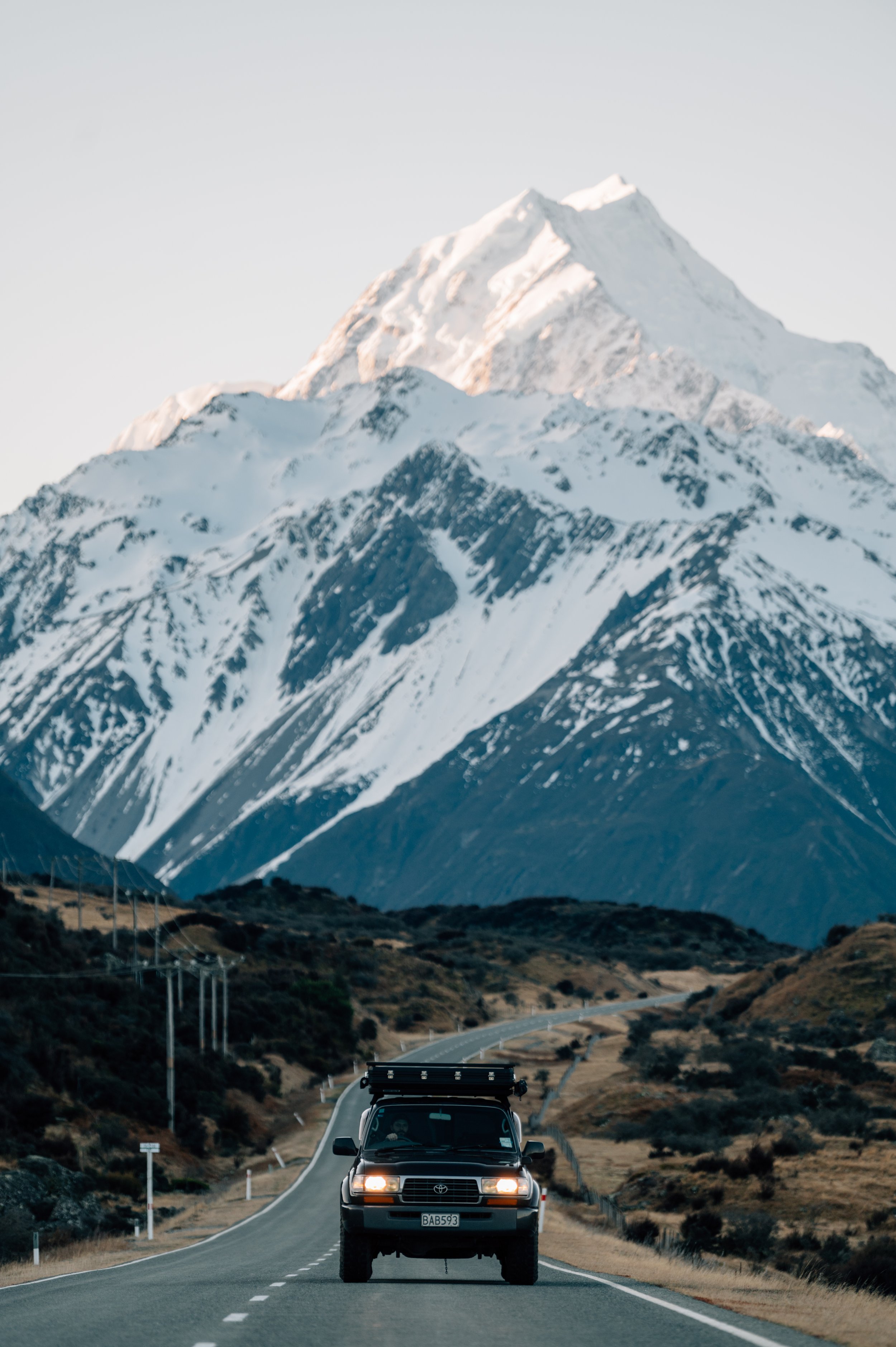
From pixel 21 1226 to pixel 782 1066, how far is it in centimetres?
4654

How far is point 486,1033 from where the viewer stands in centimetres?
12175

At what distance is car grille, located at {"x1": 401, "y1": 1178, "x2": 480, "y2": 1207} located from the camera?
864 inches

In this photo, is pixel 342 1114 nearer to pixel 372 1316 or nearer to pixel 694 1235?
pixel 694 1235

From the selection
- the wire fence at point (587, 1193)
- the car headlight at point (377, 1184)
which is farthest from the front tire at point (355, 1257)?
the wire fence at point (587, 1193)

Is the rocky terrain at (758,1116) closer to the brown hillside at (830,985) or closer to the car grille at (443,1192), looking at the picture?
the brown hillside at (830,985)

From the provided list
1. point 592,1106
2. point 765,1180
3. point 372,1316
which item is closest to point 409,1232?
point 372,1316

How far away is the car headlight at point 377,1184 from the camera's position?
873 inches

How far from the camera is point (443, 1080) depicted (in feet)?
80.1

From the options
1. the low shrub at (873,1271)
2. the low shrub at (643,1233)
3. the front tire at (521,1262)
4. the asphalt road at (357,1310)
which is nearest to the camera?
the asphalt road at (357,1310)

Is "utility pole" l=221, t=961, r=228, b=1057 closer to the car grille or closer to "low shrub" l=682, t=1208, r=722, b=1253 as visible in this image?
"low shrub" l=682, t=1208, r=722, b=1253

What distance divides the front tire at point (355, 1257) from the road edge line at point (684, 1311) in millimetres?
3163

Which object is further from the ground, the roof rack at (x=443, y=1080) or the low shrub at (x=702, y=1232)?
the roof rack at (x=443, y=1080)

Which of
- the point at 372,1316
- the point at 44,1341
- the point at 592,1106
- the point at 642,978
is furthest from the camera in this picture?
the point at 642,978

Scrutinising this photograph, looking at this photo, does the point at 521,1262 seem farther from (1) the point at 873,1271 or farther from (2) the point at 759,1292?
(1) the point at 873,1271
